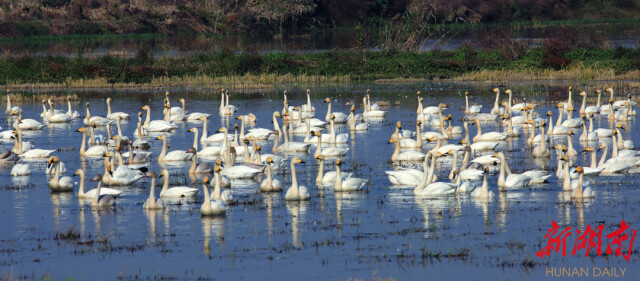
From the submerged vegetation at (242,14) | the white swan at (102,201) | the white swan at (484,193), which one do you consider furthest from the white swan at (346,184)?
the submerged vegetation at (242,14)

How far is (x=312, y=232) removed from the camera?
13.7 meters

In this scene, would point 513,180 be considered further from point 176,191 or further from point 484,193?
point 176,191

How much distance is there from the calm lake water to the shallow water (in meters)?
35.7

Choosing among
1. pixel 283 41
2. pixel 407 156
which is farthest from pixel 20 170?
pixel 283 41

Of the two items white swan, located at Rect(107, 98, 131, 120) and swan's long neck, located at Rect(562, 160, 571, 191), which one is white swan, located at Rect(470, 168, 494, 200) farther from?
white swan, located at Rect(107, 98, 131, 120)

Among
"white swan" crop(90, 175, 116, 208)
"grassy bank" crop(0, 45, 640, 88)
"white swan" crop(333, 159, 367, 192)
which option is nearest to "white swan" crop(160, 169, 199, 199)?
"white swan" crop(90, 175, 116, 208)

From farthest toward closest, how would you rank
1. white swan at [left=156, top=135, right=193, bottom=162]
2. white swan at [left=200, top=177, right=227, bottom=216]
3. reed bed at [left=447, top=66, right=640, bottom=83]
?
reed bed at [left=447, top=66, right=640, bottom=83] < white swan at [left=156, top=135, right=193, bottom=162] < white swan at [left=200, top=177, right=227, bottom=216]

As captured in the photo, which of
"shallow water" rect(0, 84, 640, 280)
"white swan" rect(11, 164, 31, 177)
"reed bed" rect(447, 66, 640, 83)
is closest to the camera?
"shallow water" rect(0, 84, 640, 280)

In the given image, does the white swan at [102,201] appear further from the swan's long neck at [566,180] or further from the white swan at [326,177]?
the swan's long neck at [566,180]

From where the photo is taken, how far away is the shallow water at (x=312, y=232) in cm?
1180

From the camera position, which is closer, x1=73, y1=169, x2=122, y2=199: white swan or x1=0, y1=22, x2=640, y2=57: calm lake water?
x1=73, y1=169, x2=122, y2=199: white swan

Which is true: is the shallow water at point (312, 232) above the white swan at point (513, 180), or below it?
below

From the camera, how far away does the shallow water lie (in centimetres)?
1180

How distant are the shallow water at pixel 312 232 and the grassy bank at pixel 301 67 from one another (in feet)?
77.8
